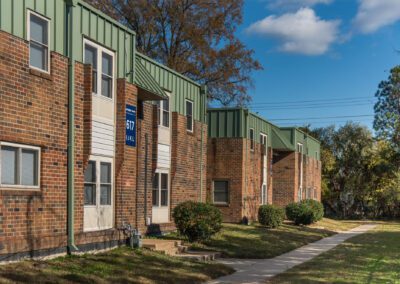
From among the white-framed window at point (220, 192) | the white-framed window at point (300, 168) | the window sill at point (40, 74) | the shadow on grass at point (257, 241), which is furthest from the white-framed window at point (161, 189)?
the white-framed window at point (300, 168)

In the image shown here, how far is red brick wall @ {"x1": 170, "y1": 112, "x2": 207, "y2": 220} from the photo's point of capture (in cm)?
2016

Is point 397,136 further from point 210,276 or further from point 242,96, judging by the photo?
point 210,276

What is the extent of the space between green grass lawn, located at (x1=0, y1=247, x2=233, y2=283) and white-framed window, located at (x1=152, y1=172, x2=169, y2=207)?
14.3 feet

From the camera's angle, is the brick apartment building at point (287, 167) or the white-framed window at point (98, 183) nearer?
the white-framed window at point (98, 183)

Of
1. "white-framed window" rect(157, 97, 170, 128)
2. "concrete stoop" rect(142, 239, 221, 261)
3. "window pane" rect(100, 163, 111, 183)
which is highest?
"white-framed window" rect(157, 97, 170, 128)

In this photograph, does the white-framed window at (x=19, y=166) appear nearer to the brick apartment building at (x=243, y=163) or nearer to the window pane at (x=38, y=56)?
the window pane at (x=38, y=56)

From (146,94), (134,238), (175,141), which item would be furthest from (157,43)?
(134,238)

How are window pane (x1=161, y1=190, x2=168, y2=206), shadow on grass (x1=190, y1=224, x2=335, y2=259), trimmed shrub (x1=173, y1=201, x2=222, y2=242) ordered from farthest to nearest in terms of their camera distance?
1. window pane (x1=161, y1=190, x2=168, y2=206)
2. shadow on grass (x1=190, y1=224, x2=335, y2=259)
3. trimmed shrub (x1=173, y1=201, x2=222, y2=242)

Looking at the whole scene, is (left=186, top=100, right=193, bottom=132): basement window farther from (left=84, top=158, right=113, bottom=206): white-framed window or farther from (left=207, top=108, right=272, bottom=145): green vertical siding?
(left=207, top=108, right=272, bottom=145): green vertical siding

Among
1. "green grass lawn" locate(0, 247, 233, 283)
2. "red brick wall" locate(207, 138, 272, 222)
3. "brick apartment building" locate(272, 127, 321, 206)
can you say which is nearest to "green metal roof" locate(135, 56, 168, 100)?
"green grass lawn" locate(0, 247, 233, 283)

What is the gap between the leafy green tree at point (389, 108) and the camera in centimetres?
3344

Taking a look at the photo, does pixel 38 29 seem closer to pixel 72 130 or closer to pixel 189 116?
pixel 72 130

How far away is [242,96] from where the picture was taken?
3953cm

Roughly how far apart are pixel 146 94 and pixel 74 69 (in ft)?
12.5
